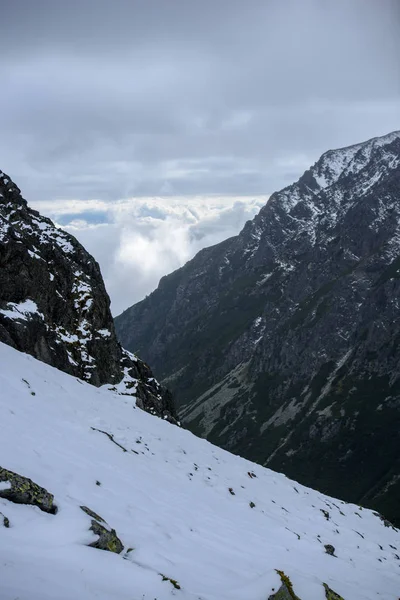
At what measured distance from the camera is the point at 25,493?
15086 mm

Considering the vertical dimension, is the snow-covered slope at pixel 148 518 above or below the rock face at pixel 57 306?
below

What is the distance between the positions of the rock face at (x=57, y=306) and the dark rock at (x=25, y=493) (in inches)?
1222

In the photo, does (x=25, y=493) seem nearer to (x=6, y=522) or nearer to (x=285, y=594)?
(x=6, y=522)

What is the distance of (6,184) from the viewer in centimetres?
6538

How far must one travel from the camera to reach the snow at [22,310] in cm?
4904

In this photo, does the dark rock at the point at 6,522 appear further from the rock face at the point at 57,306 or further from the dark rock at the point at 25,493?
the rock face at the point at 57,306

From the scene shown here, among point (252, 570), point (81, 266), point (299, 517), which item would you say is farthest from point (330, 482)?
point (252, 570)

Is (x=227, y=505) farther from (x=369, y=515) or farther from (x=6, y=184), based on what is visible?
(x=6, y=184)

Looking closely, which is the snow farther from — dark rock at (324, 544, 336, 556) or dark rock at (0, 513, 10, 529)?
dark rock at (0, 513, 10, 529)

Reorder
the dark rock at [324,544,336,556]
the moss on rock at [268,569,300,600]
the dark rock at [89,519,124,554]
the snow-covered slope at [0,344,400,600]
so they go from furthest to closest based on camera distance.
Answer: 1. the dark rock at [324,544,336,556]
2. the moss on rock at [268,569,300,600]
3. the dark rock at [89,519,124,554]
4. the snow-covered slope at [0,344,400,600]

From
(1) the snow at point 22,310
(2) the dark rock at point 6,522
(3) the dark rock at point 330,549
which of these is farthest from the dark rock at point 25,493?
(1) the snow at point 22,310

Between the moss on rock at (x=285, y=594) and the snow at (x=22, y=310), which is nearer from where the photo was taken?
the moss on rock at (x=285, y=594)

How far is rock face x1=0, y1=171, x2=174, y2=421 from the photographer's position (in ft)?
165

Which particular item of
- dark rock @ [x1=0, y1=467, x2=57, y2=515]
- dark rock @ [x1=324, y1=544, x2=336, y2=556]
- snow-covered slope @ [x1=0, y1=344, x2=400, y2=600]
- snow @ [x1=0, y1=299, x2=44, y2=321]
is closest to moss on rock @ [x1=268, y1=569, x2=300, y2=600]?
snow-covered slope @ [x1=0, y1=344, x2=400, y2=600]
